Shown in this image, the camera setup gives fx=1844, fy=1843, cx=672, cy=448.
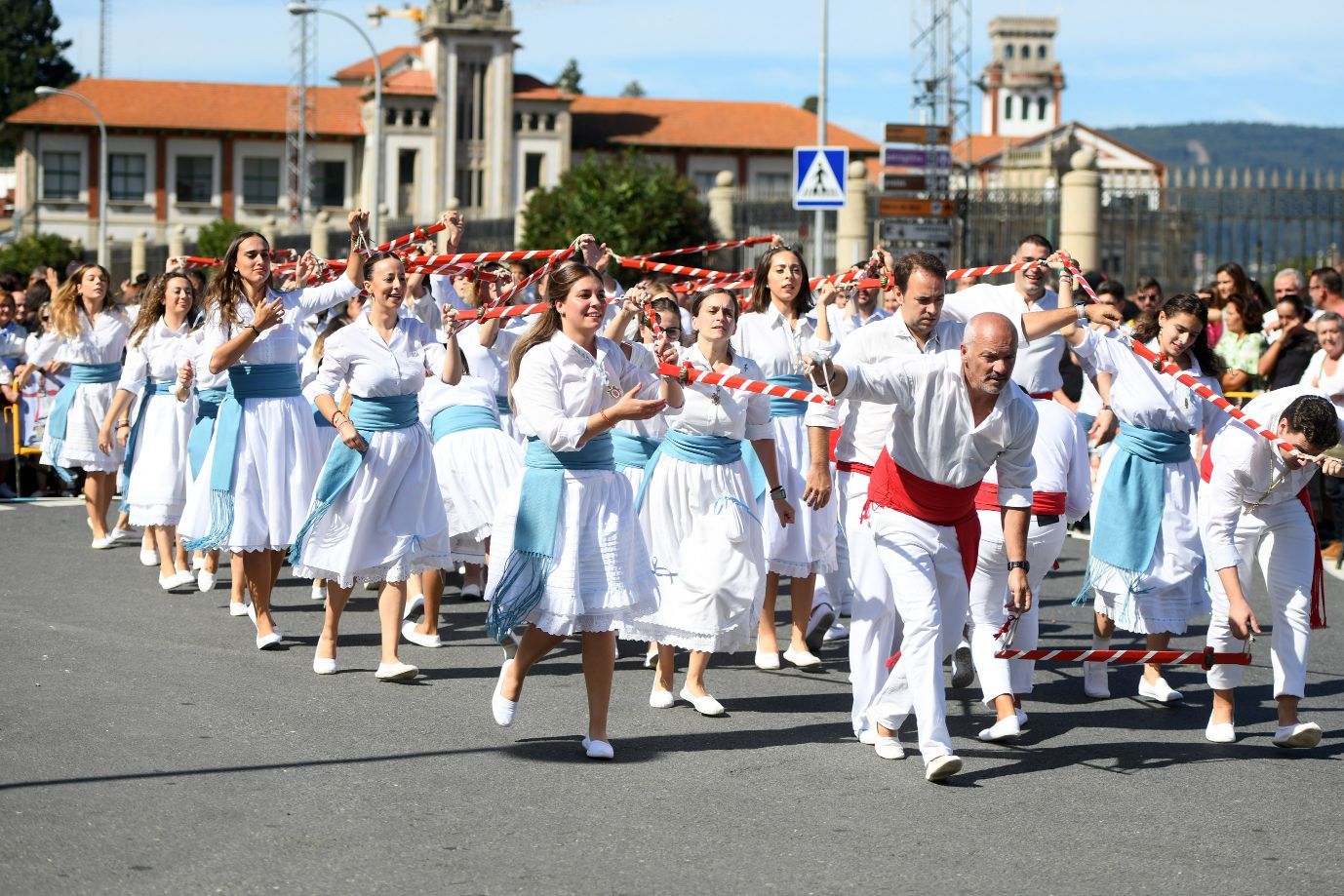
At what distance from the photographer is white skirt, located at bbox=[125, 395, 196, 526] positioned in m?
12.6

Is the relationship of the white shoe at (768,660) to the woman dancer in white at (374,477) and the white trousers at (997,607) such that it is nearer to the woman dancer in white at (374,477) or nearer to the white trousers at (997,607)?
the white trousers at (997,607)

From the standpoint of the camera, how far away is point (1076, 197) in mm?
23859

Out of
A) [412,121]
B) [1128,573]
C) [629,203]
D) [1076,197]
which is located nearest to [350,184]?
[412,121]

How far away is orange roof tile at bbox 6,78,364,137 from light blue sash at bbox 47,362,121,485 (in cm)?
7284

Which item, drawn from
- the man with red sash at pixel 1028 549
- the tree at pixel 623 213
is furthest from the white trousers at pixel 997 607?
the tree at pixel 623 213

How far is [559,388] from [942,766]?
86.9 inches

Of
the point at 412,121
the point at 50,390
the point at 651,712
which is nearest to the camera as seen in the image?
the point at 651,712

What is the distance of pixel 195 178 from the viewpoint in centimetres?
8744

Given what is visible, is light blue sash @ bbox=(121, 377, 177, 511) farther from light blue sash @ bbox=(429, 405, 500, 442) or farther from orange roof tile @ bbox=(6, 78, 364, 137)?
orange roof tile @ bbox=(6, 78, 364, 137)

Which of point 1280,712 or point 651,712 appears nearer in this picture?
point 1280,712

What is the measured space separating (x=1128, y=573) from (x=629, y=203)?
38.2 m

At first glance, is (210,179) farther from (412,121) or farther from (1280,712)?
(1280,712)

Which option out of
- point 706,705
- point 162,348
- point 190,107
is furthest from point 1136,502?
point 190,107

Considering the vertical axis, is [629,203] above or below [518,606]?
above
